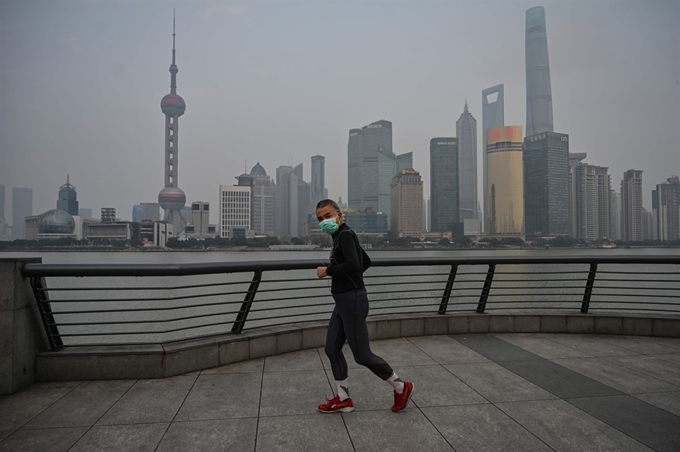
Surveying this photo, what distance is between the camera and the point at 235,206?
5527 inches

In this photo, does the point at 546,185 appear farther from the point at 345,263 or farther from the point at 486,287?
the point at 345,263

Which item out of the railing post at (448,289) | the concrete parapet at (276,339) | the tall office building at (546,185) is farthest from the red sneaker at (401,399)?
the tall office building at (546,185)

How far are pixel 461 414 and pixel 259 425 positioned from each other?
1.78 metres

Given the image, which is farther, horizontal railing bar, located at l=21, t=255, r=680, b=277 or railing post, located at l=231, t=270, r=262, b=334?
railing post, located at l=231, t=270, r=262, b=334

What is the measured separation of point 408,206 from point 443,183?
67818 mm

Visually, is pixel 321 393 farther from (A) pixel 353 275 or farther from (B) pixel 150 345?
(B) pixel 150 345

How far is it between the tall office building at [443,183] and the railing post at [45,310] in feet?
439

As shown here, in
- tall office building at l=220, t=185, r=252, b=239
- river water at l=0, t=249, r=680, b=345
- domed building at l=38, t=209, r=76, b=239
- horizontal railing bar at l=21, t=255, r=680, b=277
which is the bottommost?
river water at l=0, t=249, r=680, b=345

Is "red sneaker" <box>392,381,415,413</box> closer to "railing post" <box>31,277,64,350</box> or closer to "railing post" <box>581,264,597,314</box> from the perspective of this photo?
"railing post" <box>31,277,64,350</box>

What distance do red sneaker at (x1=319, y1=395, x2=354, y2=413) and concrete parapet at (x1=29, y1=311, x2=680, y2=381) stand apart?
1.79 metres

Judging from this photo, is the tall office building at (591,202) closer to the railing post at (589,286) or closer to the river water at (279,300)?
the river water at (279,300)

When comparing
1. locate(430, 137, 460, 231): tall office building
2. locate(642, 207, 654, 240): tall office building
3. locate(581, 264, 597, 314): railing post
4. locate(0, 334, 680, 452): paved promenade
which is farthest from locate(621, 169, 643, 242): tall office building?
locate(0, 334, 680, 452): paved promenade

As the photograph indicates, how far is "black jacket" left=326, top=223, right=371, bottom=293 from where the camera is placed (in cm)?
335

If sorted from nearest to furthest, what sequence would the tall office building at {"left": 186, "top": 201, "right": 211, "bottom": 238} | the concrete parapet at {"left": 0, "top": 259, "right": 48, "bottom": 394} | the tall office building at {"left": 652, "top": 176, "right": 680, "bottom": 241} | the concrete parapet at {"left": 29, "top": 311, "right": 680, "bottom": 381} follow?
1. the concrete parapet at {"left": 0, "top": 259, "right": 48, "bottom": 394}
2. the concrete parapet at {"left": 29, "top": 311, "right": 680, "bottom": 381}
3. the tall office building at {"left": 652, "top": 176, "right": 680, "bottom": 241}
4. the tall office building at {"left": 186, "top": 201, "right": 211, "bottom": 238}
